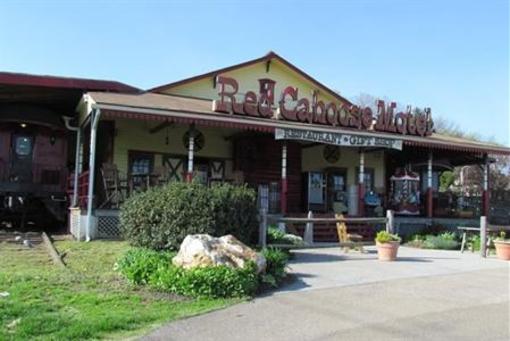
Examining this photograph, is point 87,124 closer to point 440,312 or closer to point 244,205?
point 244,205

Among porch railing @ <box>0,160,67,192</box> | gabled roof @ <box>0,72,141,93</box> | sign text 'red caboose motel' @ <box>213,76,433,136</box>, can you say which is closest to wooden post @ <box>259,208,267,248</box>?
sign text 'red caboose motel' @ <box>213,76,433,136</box>

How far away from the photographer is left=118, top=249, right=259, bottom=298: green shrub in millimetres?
8336

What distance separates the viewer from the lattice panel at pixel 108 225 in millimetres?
15242

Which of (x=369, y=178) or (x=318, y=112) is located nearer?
(x=318, y=112)

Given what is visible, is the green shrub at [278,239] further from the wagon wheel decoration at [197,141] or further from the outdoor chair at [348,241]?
the wagon wheel decoration at [197,141]

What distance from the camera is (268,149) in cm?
2173

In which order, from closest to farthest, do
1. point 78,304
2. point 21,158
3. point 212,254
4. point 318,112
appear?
1. point 78,304
2. point 212,254
3. point 21,158
4. point 318,112

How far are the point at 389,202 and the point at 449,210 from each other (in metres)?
2.41

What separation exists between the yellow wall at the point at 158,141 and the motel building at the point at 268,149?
0.03 metres

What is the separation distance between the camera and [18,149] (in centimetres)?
1911

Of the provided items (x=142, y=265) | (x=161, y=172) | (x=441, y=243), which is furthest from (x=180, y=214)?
(x=441, y=243)

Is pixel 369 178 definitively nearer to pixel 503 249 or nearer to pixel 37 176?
pixel 503 249

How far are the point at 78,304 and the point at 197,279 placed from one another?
170cm

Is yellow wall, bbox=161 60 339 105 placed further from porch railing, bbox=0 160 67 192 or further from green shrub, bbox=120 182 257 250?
green shrub, bbox=120 182 257 250
